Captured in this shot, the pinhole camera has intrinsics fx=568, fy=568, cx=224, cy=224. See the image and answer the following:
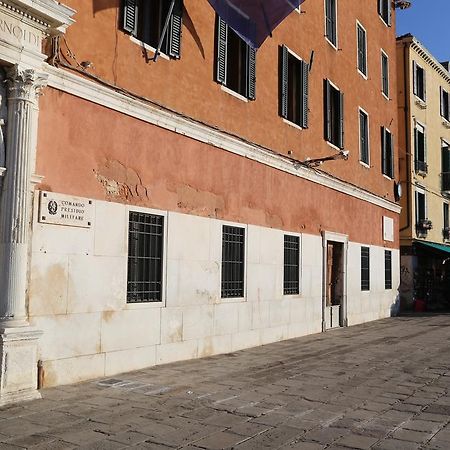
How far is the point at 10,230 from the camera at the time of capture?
6457mm

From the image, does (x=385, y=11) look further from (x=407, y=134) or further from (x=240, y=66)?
(x=240, y=66)

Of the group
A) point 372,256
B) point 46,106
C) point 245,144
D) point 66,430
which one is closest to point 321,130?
point 245,144

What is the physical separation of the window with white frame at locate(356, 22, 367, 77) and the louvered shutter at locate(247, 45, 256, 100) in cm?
721

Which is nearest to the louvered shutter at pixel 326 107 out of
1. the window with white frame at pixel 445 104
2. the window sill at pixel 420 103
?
the window sill at pixel 420 103

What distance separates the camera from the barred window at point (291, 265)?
41.3 ft

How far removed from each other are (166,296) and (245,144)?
3676 millimetres

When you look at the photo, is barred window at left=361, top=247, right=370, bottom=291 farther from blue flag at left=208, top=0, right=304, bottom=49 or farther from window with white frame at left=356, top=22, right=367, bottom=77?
blue flag at left=208, top=0, right=304, bottom=49

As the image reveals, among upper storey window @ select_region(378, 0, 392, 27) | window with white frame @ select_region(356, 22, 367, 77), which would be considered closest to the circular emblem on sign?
window with white frame @ select_region(356, 22, 367, 77)

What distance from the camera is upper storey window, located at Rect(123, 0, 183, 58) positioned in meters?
8.85

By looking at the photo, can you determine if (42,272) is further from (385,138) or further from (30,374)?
(385,138)

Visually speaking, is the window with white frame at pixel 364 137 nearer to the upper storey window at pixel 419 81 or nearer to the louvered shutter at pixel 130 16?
the upper storey window at pixel 419 81

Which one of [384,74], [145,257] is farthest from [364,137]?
[145,257]

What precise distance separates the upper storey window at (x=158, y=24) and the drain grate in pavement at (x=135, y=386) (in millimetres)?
5034

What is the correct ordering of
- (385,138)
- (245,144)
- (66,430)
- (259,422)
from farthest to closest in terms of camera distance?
(385,138) < (245,144) < (259,422) < (66,430)
